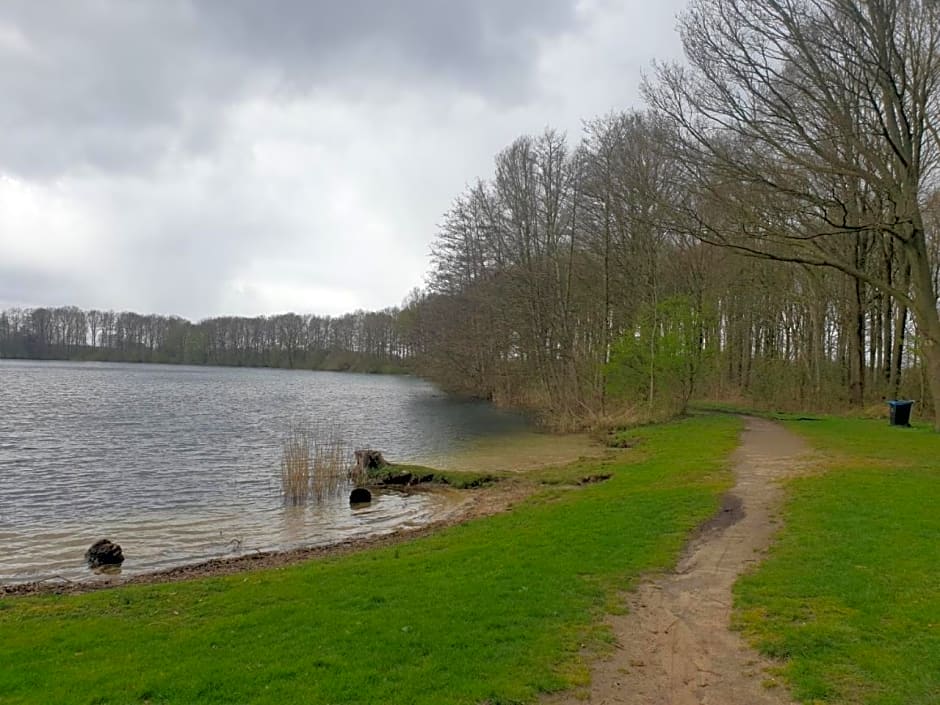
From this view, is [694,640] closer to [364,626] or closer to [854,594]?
[854,594]

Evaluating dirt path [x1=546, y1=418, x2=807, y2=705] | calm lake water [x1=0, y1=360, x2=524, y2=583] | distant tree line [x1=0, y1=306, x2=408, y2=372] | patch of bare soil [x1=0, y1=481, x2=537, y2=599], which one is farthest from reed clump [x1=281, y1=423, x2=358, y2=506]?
distant tree line [x1=0, y1=306, x2=408, y2=372]

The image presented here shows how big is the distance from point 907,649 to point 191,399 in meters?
44.5

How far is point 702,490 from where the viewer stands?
1184 centimetres

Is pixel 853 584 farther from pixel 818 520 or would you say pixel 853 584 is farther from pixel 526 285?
pixel 526 285

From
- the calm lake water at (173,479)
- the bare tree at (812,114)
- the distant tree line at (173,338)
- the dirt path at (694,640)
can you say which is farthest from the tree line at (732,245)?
the distant tree line at (173,338)

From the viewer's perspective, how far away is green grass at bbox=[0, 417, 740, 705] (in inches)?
187

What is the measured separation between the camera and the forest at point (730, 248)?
1664cm

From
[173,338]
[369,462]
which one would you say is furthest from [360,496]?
[173,338]

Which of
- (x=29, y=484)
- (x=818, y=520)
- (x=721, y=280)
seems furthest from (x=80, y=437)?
(x=721, y=280)

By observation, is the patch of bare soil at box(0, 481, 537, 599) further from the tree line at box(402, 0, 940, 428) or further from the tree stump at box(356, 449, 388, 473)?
the tree line at box(402, 0, 940, 428)

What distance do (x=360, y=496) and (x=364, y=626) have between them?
9.62 meters

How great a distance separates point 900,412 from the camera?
20.4 meters

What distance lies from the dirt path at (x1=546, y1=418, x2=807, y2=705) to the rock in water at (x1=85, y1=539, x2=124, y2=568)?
826 cm

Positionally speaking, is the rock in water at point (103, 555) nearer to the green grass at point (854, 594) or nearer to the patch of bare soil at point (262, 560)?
the patch of bare soil at point (262, 560)
